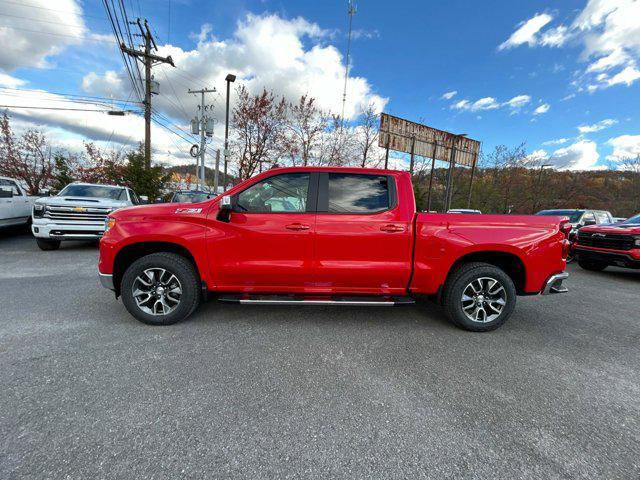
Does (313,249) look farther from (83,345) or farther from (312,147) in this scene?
(312,147)

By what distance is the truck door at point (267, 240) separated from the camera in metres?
3.38

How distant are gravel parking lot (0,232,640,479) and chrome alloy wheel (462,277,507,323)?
27cm

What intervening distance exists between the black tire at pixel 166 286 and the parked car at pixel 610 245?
348 inches

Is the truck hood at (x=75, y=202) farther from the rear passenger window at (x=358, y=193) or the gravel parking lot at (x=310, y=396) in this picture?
the rear passenger window at (x=358, y=193)

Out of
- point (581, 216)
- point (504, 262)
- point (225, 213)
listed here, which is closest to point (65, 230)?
point (225, 213)

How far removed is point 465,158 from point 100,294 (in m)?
30.0

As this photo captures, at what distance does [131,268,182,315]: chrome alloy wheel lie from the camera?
3.43 m

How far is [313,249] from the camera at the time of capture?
3.41 m

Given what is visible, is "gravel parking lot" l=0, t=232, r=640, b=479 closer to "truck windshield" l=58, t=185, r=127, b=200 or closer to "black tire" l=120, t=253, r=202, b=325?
"black tire" l=120, t=253, r=202, b=325

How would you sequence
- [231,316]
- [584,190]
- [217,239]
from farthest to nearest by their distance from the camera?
[584,190] → [231,316] → [217,239]

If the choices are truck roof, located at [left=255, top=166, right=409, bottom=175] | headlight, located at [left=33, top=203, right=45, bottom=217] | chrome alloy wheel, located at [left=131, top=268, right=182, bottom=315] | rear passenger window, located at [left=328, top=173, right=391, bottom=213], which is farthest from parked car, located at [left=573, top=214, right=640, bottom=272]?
headlight, located at [left=33, top=203, right=45, bottom=217]

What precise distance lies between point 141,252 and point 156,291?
1.95ft

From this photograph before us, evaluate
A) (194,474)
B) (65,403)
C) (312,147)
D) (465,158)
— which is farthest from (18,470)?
(465,158)

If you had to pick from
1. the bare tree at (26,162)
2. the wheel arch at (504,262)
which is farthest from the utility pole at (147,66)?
the wheel arch at (504,262)
